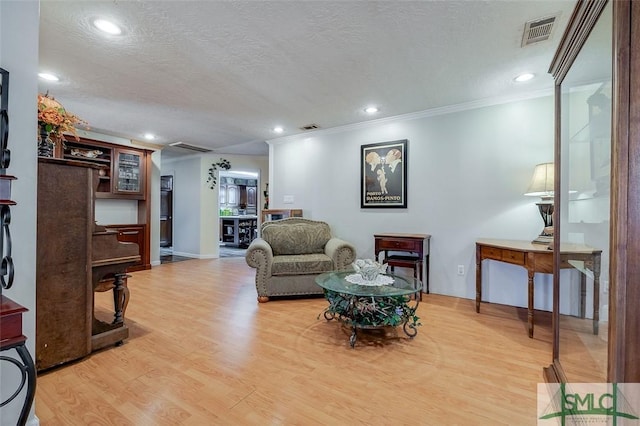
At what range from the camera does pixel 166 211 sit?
284 inches

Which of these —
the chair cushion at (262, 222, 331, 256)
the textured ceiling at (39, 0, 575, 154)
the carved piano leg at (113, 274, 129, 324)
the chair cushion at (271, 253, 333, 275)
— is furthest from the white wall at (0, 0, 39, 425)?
the chair cushion at (262, 222, 331, 256)

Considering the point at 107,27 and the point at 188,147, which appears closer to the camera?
the point at 107,27

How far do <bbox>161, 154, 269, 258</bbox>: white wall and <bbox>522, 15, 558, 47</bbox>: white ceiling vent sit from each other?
217 inches

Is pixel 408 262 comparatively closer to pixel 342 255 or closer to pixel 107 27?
pixel 342 255

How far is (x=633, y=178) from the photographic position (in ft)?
2.89

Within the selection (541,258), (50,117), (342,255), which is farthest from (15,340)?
(541,258)

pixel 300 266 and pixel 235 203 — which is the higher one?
pixel 235 203

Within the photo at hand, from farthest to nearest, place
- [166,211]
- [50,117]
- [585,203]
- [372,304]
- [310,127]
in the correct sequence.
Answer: [166,211]
[310,127]
[372,304]
[50,117]
[585,203]

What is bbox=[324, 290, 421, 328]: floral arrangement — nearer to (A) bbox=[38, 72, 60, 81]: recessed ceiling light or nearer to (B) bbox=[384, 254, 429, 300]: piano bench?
(B) bbox=[384, 254, 429, 300]: piano bench

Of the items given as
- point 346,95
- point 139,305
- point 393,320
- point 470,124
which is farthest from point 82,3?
point 470,124

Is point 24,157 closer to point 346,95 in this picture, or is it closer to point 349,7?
point 349,7

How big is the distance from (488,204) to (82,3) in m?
3.88

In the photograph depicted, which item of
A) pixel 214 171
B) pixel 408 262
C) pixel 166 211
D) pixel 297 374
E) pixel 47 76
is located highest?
pixel 47 76

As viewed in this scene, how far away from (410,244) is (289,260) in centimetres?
143
